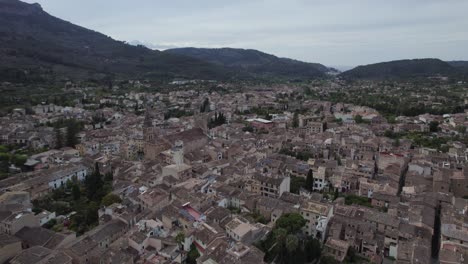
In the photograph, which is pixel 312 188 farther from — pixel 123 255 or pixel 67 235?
pixel 67 235

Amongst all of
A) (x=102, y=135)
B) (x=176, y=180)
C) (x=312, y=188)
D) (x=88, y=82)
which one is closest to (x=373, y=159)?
(x=312, y=188)

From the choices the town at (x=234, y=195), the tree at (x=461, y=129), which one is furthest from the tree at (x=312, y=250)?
the tree at (x=461, y=129)

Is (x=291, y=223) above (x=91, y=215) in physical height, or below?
above

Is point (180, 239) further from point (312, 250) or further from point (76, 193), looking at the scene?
point (76, 193)

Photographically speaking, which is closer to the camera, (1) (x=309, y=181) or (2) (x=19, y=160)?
(1) (x=309, y=181)

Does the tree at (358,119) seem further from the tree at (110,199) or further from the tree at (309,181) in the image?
the tree at (110,199)

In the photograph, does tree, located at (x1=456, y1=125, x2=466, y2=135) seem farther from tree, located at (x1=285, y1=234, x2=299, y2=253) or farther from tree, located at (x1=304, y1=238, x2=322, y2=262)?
tree, located at (x1=285, y1=234, x2=299, y2=253)

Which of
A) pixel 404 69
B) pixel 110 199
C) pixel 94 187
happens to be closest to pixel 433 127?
pixel 110 199
